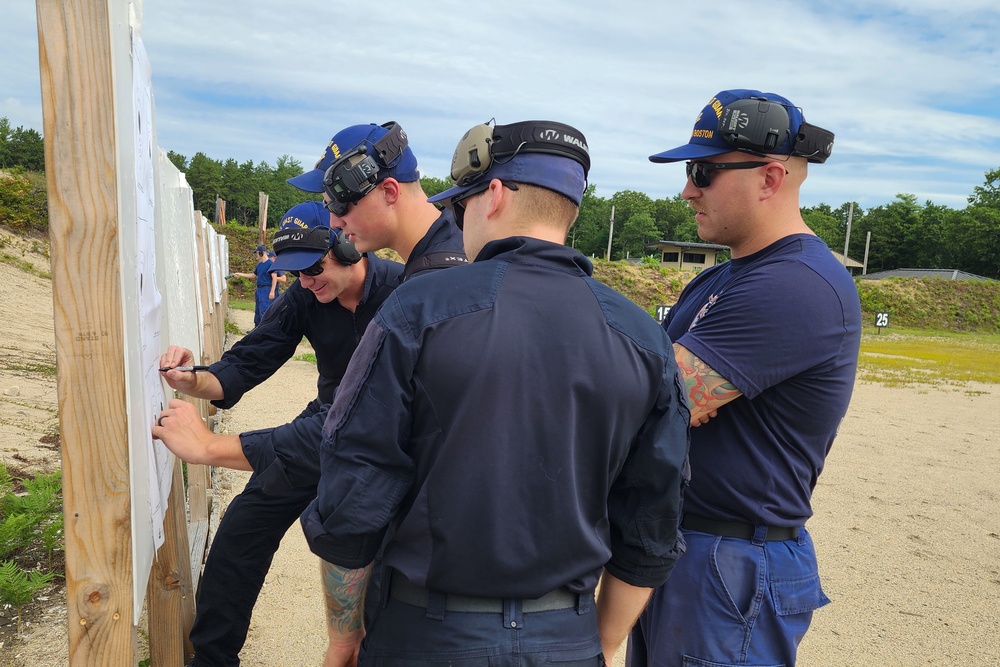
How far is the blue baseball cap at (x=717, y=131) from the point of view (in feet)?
6.94

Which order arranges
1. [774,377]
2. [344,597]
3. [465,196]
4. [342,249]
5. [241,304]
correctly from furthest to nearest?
[241,304], [342,249], [344,597], [774,377], [465,196]

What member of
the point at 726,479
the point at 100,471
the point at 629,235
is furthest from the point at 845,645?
the point at 629,235

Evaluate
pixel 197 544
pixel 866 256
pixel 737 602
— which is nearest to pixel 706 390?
pixel 737 602

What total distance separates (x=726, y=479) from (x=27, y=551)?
3825 mm

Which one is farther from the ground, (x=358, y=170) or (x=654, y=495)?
(x=358, y=170)

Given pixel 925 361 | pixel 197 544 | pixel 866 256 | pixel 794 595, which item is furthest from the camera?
pixel 866 256

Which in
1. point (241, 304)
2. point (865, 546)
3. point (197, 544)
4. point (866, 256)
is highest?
point (866, 256)

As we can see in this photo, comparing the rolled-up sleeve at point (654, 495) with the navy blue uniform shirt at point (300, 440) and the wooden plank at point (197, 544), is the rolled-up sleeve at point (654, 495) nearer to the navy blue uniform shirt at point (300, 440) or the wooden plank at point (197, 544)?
the navy blue uniform shirt at point (300, 440)

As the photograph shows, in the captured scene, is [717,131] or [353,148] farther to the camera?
[353,148]

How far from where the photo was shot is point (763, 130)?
208cm

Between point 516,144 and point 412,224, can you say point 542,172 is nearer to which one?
point 516,144

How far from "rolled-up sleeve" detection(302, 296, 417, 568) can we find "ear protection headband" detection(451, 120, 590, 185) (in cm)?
40

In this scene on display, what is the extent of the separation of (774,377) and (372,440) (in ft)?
3.55

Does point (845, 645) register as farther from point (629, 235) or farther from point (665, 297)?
point (629, 235)
